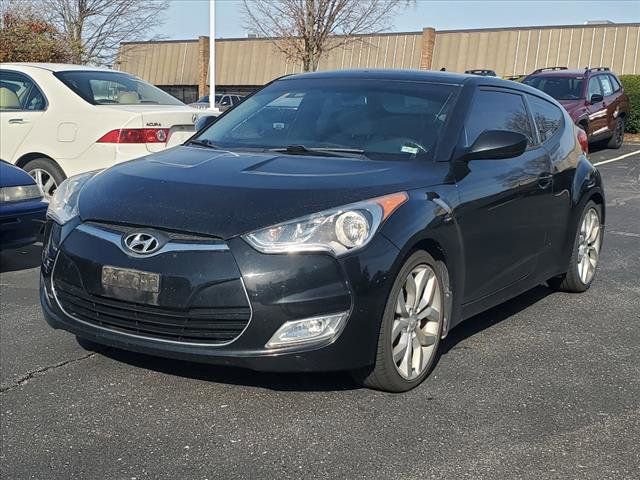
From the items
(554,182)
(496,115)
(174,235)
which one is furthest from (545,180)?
(174,235)

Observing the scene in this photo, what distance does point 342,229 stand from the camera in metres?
3.69

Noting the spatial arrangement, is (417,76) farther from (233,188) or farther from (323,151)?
(233,188)

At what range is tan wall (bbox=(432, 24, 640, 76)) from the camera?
28891 millimetres

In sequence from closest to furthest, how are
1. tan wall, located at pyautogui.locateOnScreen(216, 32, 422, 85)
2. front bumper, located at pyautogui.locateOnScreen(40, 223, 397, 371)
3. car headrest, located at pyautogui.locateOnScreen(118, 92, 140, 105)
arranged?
front bumper, located at pyautogui.locateOnScreen(40, 223, 397, 371)
car headrest, located at pyautogui.locateOnScreen(118, 92, 140, 105)
tan wall, located at pyautogui.locateOnScreen(216, 32, 422, 85)

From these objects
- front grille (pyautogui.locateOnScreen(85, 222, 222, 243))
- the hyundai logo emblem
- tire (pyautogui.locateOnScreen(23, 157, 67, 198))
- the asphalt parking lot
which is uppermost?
front grille (pyautogui.locateOnScreen(85, 222, 222, 243))

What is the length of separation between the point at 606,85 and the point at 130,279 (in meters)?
15.8

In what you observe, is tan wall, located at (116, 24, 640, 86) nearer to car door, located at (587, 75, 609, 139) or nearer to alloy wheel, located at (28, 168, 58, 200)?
car door, located at (587, 75, 609, 139)

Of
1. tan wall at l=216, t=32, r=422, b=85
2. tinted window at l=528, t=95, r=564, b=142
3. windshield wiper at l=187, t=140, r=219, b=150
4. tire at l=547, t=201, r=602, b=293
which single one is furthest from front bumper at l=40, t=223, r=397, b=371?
tan wall at l=216, t=32, r=422, b=85

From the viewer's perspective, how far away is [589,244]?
6.31 meters

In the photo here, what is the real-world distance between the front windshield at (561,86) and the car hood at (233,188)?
12.9 m

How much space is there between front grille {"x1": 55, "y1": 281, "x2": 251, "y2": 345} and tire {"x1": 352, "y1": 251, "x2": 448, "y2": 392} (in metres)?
0.66

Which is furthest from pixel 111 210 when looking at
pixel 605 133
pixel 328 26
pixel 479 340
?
pixel 328 26

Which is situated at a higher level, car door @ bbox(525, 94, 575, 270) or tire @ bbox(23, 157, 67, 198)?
car door @ bbox(525, 94, 575, 270)

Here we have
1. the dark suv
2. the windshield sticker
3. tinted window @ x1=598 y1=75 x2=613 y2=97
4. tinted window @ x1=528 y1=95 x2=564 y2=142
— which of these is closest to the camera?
the windshield sticker
